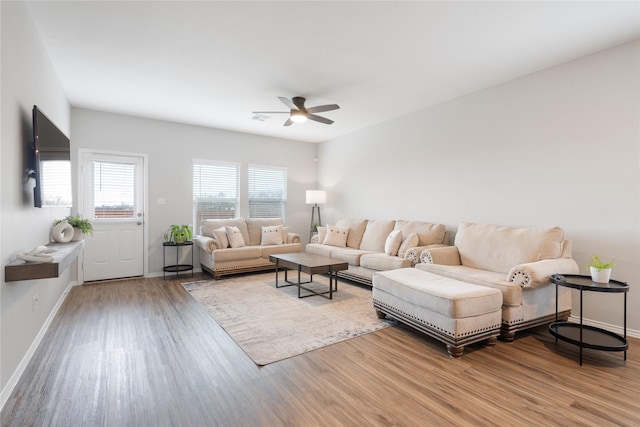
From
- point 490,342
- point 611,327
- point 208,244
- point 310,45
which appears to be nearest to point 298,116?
point 310,45

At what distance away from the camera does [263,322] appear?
3.32m

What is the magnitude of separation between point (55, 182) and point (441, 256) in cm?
415

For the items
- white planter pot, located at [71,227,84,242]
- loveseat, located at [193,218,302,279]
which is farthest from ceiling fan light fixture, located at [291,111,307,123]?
white planter pot, located at [71,227,84,242]

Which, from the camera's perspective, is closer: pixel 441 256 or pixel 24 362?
pixel 24 362

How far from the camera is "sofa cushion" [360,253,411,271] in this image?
167 inches

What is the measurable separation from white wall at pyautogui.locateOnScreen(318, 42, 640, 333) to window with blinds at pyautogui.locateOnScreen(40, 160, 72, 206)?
4.64 metres

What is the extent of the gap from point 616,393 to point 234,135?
6354 millimetres

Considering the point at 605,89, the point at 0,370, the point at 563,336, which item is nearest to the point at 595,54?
the point at 605,89

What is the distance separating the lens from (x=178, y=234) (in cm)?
538

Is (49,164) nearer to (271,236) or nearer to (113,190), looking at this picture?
(113,190)

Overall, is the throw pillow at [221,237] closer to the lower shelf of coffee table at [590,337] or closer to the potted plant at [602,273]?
the lower shelf of coffee table at [590,337]

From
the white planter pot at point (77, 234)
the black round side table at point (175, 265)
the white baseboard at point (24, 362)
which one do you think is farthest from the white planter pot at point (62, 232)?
the black round side table at point (175, 265)

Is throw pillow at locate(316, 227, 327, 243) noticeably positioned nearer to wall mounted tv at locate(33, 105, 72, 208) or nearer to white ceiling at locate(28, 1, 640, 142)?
white ceiling at locate(28, 1, 640, 142)

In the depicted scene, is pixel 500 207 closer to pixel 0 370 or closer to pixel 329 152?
pixel 329 152
